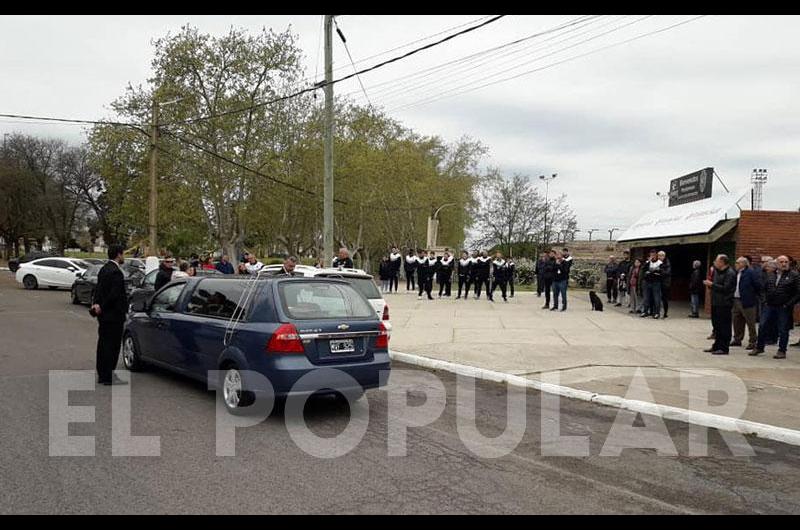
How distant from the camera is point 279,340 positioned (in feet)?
20.7

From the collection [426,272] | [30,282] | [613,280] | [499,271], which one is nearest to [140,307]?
[426,272]

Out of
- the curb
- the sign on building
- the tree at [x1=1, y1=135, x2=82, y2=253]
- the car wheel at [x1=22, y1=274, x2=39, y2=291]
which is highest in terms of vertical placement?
the tree at [x1=1, y1=135, x2=82, y2=253]

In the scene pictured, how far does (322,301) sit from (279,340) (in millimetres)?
774

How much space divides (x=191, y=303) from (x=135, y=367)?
183 centimetres

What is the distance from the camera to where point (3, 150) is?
60.9 meters

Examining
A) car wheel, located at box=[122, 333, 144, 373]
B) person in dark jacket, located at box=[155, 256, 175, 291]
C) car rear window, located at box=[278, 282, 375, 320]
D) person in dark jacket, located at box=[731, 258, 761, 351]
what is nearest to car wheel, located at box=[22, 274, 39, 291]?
person in dark jacket, located at box=[155, 256, 175, 291]

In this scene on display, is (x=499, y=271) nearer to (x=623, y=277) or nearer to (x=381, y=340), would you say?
(x=623, y=277)

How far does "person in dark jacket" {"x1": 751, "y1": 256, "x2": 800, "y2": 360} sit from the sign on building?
11196 mm

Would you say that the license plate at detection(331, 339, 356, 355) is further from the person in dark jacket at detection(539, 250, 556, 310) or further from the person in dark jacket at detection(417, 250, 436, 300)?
the person in dark jacket at detection(417, 250, 436, 300)

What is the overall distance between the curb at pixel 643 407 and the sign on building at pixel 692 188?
15.5 meters

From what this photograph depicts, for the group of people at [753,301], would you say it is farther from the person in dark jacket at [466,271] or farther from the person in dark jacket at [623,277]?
the person in dark jacket at [466,271]

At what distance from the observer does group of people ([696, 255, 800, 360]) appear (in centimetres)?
1083
